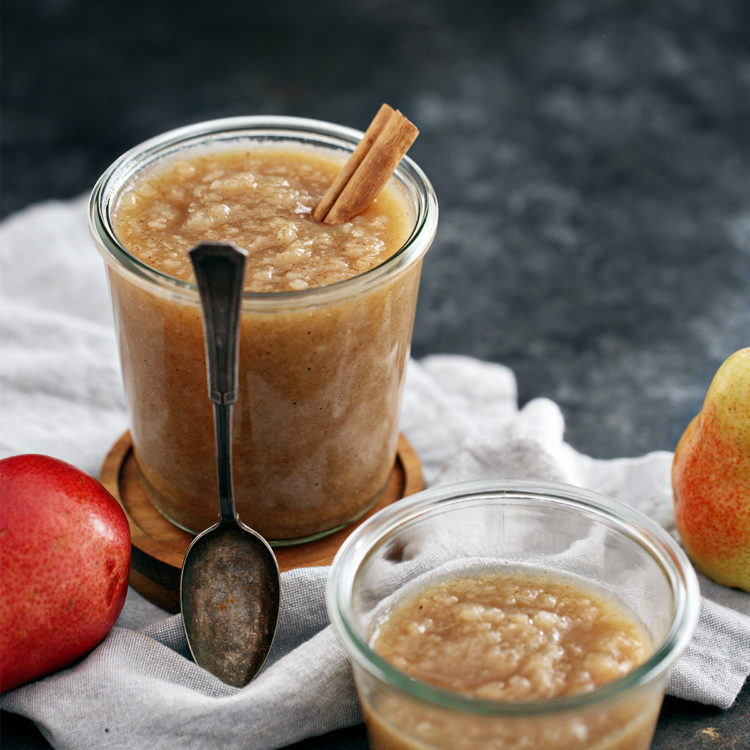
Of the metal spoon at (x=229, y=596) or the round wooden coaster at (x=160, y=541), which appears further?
the round wooden coaster at (x=160, y=541)

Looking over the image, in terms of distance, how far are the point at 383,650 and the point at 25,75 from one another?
227 cm

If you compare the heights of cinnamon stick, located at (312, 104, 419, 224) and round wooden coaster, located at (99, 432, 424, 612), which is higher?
cinnamon stick, located at (312, 104, 419, 224)

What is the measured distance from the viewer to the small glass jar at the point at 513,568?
116 centimetres

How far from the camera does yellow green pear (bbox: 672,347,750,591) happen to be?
1525mm

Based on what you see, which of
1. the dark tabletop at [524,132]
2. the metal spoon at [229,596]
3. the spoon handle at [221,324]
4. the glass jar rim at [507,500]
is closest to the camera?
the glass jar rim at [507,500]

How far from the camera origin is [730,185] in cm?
268

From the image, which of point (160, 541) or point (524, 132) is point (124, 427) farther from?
point (524, 132)

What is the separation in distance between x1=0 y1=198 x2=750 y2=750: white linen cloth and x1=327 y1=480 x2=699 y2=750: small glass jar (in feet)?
0.46

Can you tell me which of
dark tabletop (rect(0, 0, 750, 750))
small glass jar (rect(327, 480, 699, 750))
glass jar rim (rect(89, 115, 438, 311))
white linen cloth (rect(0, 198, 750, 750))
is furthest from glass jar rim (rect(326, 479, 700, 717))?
dark tabletop (rect(0, 0, 750, 750))

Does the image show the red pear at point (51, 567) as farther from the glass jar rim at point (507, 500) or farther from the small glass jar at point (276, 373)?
the glass jar rim at point (507, 500)

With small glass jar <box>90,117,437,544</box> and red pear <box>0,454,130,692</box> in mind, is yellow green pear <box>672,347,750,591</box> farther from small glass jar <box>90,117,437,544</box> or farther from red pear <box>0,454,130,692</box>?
red pear <box>0,454,130,692</box>

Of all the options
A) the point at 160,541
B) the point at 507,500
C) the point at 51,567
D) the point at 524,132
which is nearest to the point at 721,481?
the point at 507,500

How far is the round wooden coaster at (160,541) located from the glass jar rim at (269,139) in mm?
403

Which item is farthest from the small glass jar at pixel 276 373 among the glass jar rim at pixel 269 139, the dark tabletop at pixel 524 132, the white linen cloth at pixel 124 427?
the dark tabletop at pixel 524 132
